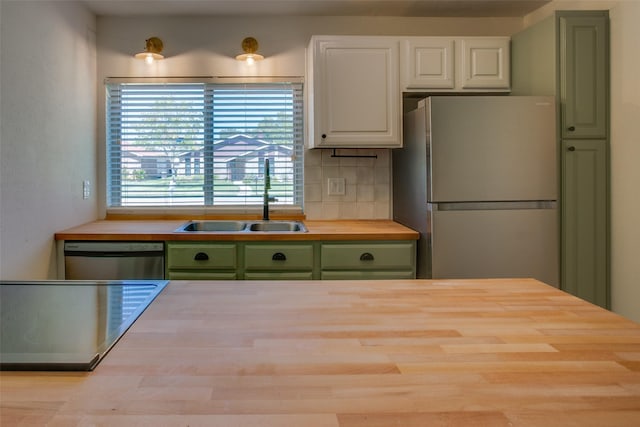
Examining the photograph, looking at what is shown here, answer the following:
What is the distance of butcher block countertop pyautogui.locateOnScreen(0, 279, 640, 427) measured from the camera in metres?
0.58

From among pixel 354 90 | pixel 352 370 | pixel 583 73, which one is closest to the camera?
pixel 352 370

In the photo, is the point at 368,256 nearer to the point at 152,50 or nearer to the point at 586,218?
the point at 586,218

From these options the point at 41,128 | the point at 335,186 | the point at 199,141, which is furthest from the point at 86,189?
the point at 335,186

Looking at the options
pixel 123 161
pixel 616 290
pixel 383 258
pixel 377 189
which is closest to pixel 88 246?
pixel 123 161

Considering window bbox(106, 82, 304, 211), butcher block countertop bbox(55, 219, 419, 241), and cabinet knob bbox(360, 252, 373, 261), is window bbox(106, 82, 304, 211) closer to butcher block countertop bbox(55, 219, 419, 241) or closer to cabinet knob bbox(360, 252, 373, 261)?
butcher block countertop bbox(55, 219, 419, 241)

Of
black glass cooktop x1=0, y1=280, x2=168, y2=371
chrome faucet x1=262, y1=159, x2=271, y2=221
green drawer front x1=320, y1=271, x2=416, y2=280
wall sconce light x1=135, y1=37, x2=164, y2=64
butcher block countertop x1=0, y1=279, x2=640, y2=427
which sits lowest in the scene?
green drawer front x1=320, y1=271, x2=416, y2=280

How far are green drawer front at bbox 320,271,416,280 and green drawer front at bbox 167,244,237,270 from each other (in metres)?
0.54

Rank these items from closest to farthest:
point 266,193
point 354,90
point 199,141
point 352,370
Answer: point 352,370, point 354,90, point 266,193, point 199,141

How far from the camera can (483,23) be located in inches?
124

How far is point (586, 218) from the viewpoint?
2486mm

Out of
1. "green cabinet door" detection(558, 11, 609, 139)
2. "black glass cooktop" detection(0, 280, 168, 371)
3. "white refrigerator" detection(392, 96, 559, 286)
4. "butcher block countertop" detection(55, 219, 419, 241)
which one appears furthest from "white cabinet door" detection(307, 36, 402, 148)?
"black glass cooktop" detection(0, 280, 168, 371)

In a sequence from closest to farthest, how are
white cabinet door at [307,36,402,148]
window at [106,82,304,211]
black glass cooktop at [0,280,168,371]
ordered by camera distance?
black glass cooktop at [0,280,168,371]
white cabinet door at [307,36,402,148]
window at [106,82,304,211]

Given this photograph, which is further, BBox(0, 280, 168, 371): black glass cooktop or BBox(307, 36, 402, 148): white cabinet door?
BBox(307, 36, 402, 148): white cabinet door

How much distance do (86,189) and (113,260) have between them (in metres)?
0.73
